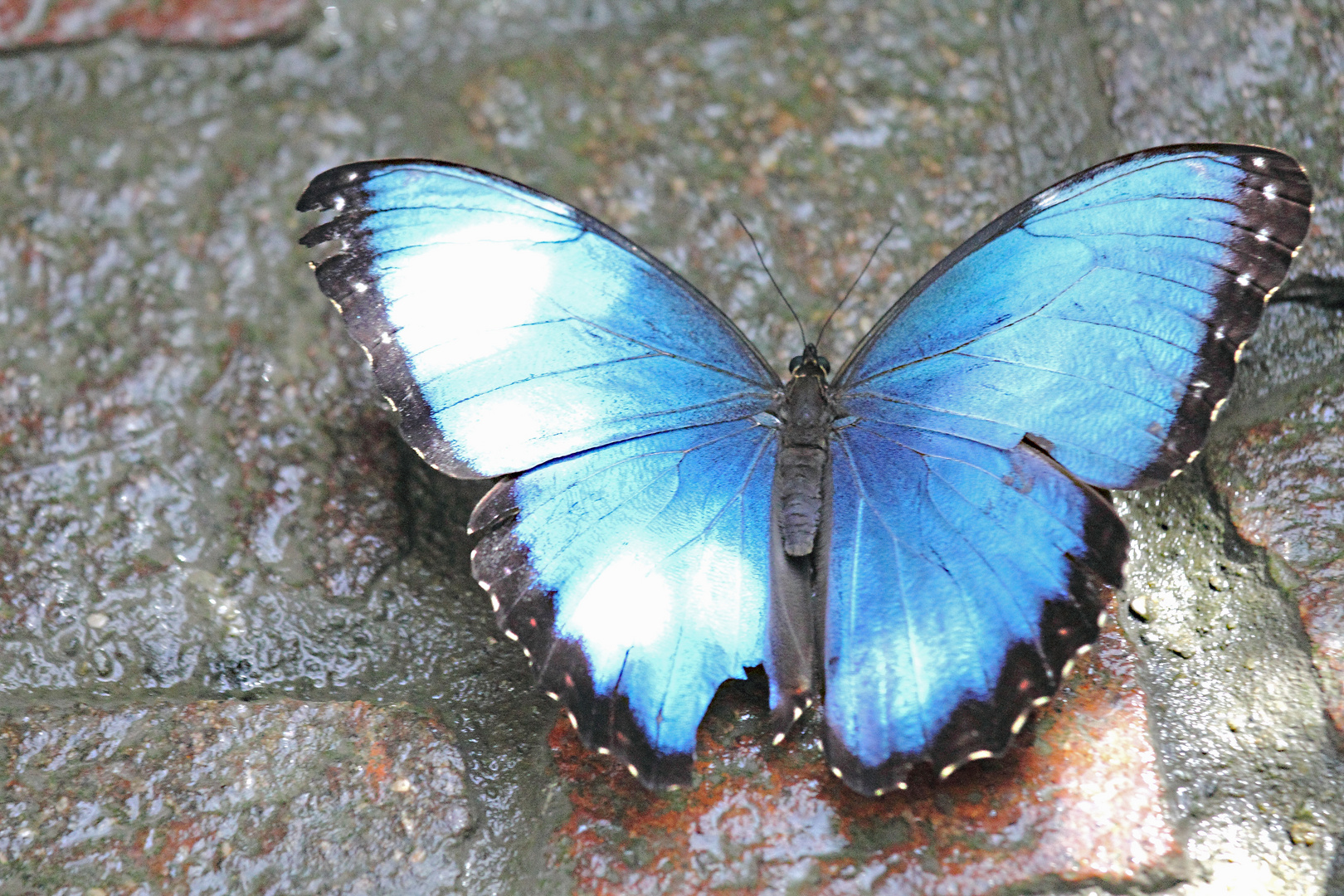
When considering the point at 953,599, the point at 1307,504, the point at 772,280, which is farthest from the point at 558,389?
the point at 1307,504

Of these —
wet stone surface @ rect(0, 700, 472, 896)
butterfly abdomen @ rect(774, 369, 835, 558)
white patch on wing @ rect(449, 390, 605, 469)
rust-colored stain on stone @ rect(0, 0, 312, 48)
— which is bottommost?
wet stone surface @ rect(0, 700, 472, 896)

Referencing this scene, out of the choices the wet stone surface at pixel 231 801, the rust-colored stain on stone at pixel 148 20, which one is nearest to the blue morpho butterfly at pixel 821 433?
the wet stone surface at pixel 231 801

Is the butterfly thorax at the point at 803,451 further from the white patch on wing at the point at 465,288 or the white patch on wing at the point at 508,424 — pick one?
the white patch on wing at the point at 465,288

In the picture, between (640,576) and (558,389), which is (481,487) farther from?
(640,576)

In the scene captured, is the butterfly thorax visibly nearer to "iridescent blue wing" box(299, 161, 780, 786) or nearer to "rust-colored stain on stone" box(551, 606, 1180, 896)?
"iridescent blue wing" box(299, 161, 780, 786)

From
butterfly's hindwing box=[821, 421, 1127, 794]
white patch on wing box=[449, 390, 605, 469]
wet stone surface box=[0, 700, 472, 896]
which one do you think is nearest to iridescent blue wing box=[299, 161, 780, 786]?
white patch on wing box=[449, 390, 605, 469]

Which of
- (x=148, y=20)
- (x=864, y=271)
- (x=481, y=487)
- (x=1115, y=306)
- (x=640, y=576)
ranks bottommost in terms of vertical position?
(x=481, y=487)
